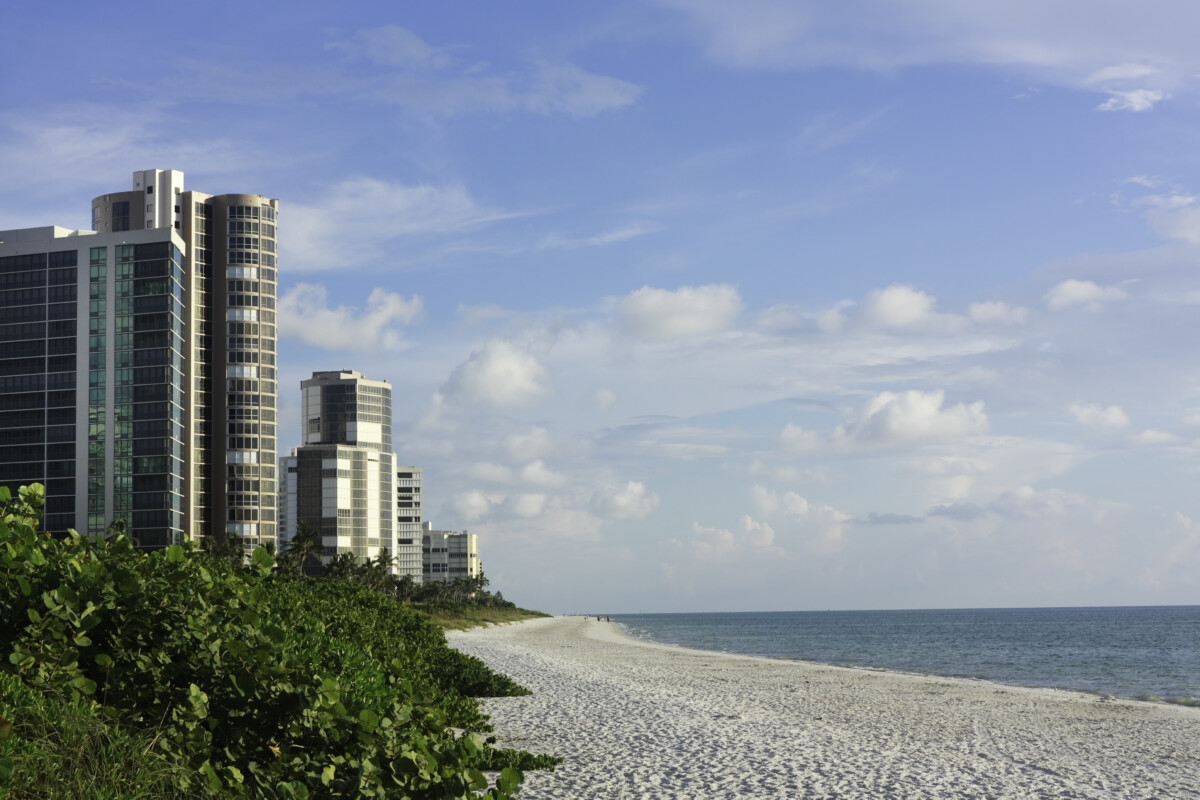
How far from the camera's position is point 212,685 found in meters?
8.09

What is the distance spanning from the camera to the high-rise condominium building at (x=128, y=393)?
4872 inches

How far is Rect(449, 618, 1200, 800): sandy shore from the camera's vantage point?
16688 millimetres

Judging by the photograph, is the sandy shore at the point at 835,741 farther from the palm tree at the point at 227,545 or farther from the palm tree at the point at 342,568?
the palm tree at the point at 342,568

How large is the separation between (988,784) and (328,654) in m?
13.3

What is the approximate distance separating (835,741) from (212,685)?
58.1 feet

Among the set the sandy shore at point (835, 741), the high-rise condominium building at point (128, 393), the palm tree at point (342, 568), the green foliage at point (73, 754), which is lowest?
the palm tree at point (342, 568)

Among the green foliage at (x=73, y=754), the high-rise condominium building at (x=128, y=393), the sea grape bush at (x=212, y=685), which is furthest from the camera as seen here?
the high-rise condominium building at (x=128, y=393)

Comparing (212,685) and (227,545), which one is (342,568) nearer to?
(227,545)

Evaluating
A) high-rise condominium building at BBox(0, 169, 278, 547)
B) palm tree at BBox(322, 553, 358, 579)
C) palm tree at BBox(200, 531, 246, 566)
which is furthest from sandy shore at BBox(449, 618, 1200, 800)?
high-rise condominium building at BBox(0, 169, 278, 547)

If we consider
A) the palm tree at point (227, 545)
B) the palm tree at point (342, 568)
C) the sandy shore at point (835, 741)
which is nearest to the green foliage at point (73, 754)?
the sandy shore at point (835, 741)

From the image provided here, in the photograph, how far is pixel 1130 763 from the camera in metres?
22.4

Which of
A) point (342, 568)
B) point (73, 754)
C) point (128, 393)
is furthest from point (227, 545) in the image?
point (73, 754)

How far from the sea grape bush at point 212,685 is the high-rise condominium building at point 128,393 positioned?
122544mm

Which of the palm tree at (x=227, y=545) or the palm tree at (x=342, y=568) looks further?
the palm tree at (x=342, y=568)
